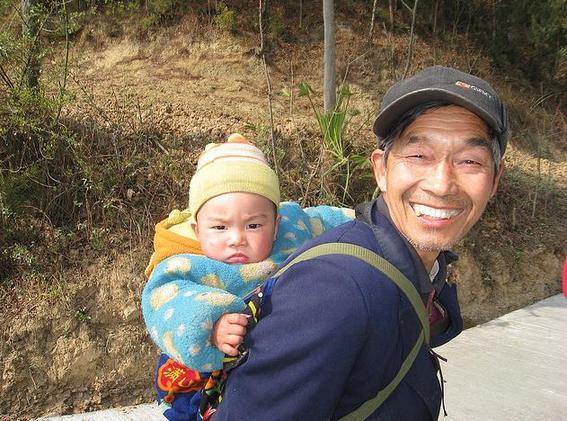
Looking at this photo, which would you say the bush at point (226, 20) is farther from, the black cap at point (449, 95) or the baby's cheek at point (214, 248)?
the black cap at point (449, 95)

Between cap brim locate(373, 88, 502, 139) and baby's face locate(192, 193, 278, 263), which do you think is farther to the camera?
baby's face locate(192, 193, 278, 263)

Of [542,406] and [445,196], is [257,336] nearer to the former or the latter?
[445,196]

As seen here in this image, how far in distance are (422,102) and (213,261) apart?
726mm

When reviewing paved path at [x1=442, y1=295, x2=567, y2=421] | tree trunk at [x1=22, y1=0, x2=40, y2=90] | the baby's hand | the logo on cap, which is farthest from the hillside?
the logo on cap

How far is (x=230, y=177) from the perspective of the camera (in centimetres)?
166

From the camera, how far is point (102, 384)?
3.87m

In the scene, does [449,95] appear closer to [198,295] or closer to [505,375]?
[198,295]

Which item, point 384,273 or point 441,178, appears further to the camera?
point 441,178

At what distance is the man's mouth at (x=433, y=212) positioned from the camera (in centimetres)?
123

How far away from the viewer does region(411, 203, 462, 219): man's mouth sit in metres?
1.23

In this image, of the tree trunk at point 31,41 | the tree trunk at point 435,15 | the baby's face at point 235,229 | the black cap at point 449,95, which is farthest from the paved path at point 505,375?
the tree trunk at point 435,15

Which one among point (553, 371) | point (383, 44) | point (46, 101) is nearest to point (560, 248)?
point (553, 371)

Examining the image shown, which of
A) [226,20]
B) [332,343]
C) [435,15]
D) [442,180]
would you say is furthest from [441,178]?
[435,15]

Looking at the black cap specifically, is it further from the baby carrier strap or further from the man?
the baby carrier strap
